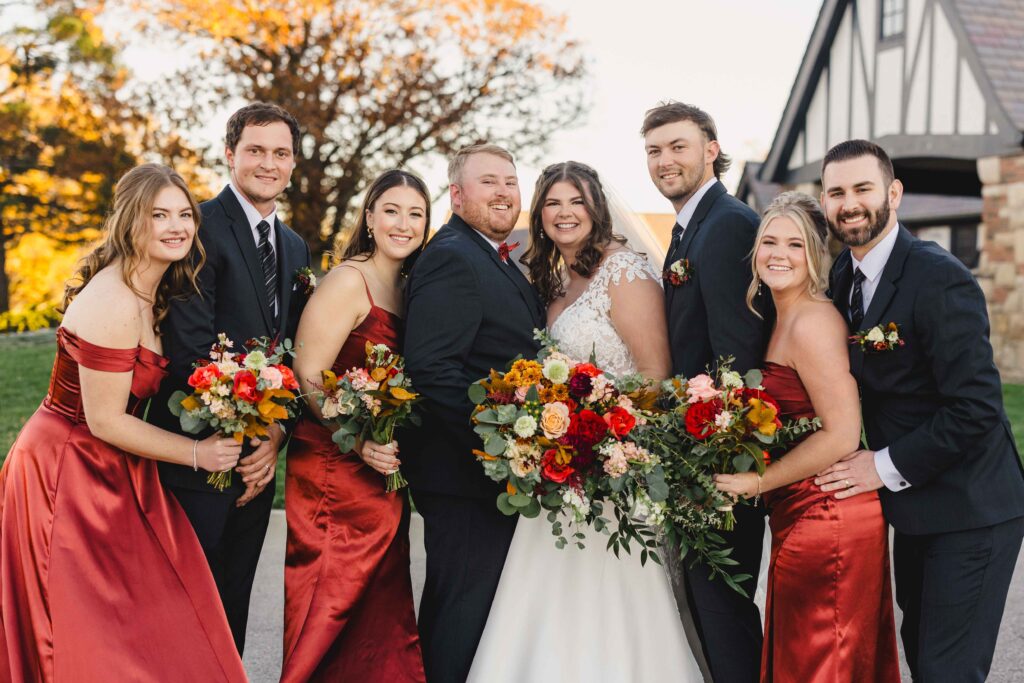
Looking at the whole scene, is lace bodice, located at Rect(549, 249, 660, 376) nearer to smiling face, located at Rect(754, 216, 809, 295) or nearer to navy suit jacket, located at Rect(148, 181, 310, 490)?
smiling face, located at Rect(754, 216, 809, 295)

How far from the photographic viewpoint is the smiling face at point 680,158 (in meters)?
4.57

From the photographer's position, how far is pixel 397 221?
444cm

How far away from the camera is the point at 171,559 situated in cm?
390

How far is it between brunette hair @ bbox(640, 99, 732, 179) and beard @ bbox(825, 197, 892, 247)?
928 millimetres

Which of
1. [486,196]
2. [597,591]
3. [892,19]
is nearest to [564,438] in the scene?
[597,591]

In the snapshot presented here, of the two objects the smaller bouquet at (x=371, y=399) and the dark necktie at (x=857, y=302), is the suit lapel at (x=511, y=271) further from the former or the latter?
the dark necktie at (x=857, y=302)

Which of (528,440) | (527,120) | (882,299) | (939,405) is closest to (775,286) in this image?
(882,299)

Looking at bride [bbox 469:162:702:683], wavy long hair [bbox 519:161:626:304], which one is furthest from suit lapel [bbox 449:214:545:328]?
wavy long hair [bbox 519:161:626:304]

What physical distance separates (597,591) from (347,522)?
1181 millimetres

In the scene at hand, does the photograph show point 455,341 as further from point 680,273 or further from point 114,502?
point 114,502

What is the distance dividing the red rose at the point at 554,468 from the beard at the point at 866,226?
4.86ft

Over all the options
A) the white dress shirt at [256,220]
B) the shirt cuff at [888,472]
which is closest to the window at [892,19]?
the shirt cuff at [888,472]

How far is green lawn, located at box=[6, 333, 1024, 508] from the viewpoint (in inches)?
427

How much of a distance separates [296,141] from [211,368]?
1.50m
